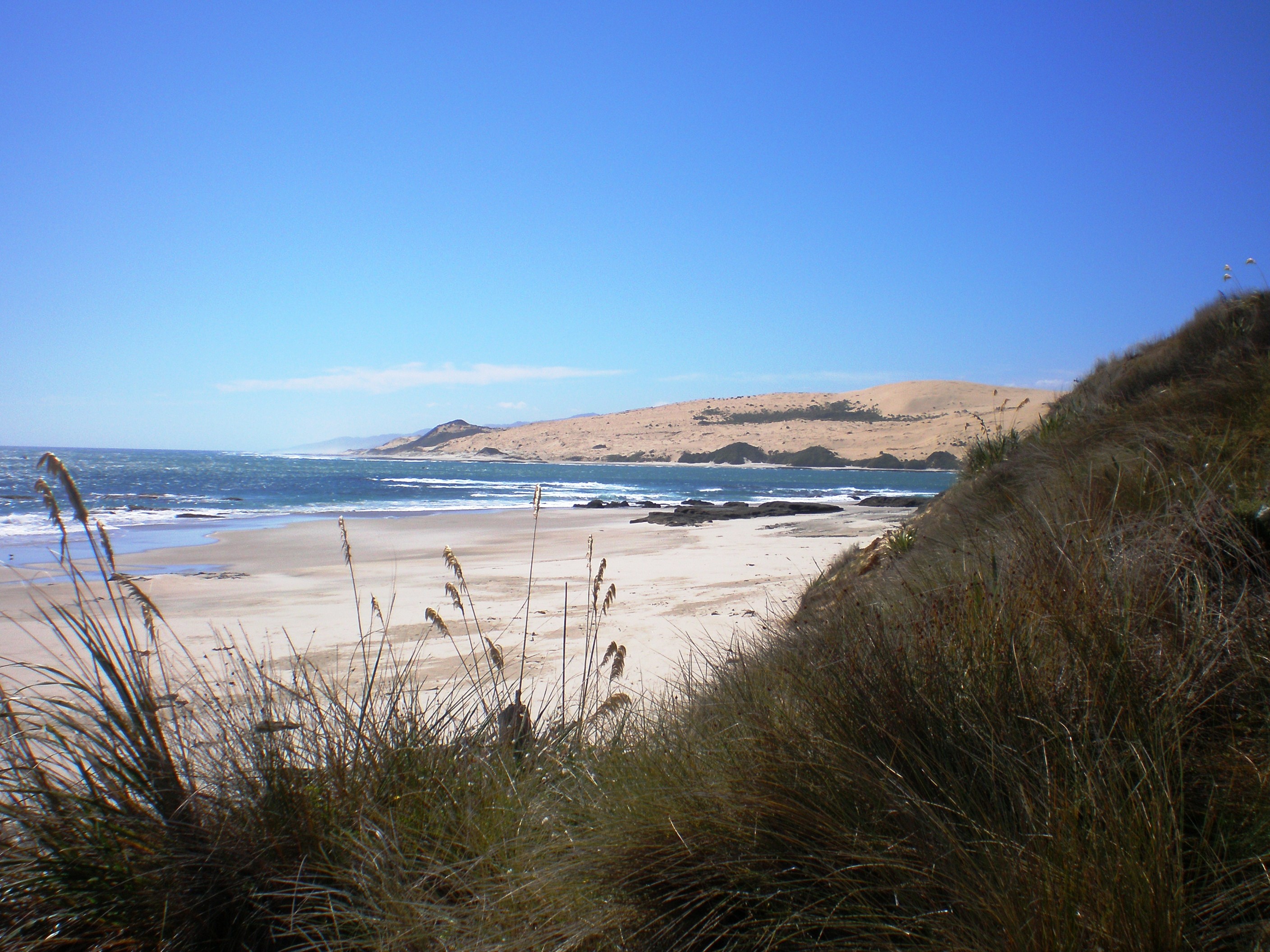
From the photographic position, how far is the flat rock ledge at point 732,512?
25297 mm

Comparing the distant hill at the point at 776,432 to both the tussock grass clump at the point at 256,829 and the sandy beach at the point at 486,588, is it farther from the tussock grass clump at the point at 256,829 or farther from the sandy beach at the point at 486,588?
the tussock grass clump at the point at 256,829

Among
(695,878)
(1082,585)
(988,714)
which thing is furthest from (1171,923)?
(1082,585)

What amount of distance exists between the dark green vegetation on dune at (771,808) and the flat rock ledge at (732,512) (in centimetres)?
2136

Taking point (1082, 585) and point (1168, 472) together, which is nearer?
point (1082, 585)

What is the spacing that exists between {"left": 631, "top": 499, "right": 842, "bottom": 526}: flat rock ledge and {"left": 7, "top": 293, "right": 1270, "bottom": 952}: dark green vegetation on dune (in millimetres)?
21358

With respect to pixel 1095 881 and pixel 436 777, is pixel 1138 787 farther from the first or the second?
pixel 436 777

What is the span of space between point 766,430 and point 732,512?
87.7 metres

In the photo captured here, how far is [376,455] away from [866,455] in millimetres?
99571

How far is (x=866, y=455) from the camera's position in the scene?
291 feet

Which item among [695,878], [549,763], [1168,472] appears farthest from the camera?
[1168,472]

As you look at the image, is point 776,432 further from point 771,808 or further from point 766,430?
point 771,808

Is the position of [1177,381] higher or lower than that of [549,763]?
higher

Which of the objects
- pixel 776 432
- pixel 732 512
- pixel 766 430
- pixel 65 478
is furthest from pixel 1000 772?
pixel 766 430

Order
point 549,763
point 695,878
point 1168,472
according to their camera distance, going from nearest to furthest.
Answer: point 695,878 → point 549,763 → point 1168,472
